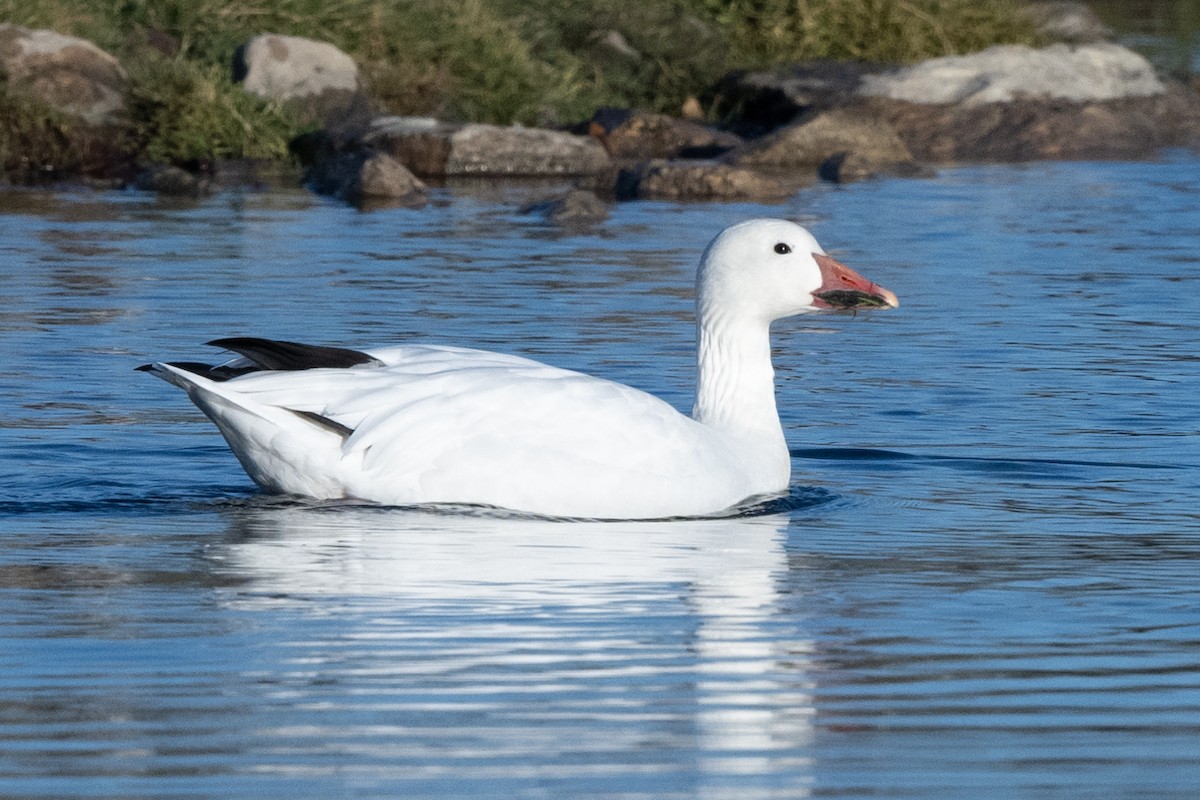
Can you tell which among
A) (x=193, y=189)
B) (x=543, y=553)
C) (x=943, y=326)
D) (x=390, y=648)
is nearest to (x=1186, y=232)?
(x=943, y=326)

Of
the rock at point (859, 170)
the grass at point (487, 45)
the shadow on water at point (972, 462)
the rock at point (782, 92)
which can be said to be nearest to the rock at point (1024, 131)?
the rock at point (782, 92)

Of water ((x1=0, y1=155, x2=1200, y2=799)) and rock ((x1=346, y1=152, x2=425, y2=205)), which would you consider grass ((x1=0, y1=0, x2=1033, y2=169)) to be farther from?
water ((x1=0, y1=155, x2=1200, y2=799))

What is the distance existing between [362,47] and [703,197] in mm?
5235

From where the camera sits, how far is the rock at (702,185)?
18969 mm

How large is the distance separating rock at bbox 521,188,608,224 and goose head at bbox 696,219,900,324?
30.0 ft

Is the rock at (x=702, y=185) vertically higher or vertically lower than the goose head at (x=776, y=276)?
lower

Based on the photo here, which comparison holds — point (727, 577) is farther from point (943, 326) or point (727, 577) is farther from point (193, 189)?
point (193, 189)

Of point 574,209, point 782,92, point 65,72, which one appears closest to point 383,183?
point 574,209

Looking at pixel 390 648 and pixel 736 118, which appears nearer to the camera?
pixel 390 648

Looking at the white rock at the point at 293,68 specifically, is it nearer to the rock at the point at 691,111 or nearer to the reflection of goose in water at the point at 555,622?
the rock at the point at 691,111

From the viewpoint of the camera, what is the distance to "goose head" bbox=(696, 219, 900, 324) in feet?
25.6

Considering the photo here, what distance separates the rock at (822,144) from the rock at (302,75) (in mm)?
3891

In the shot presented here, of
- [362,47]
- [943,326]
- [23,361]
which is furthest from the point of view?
[362,47]

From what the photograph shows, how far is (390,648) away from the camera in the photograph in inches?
205
